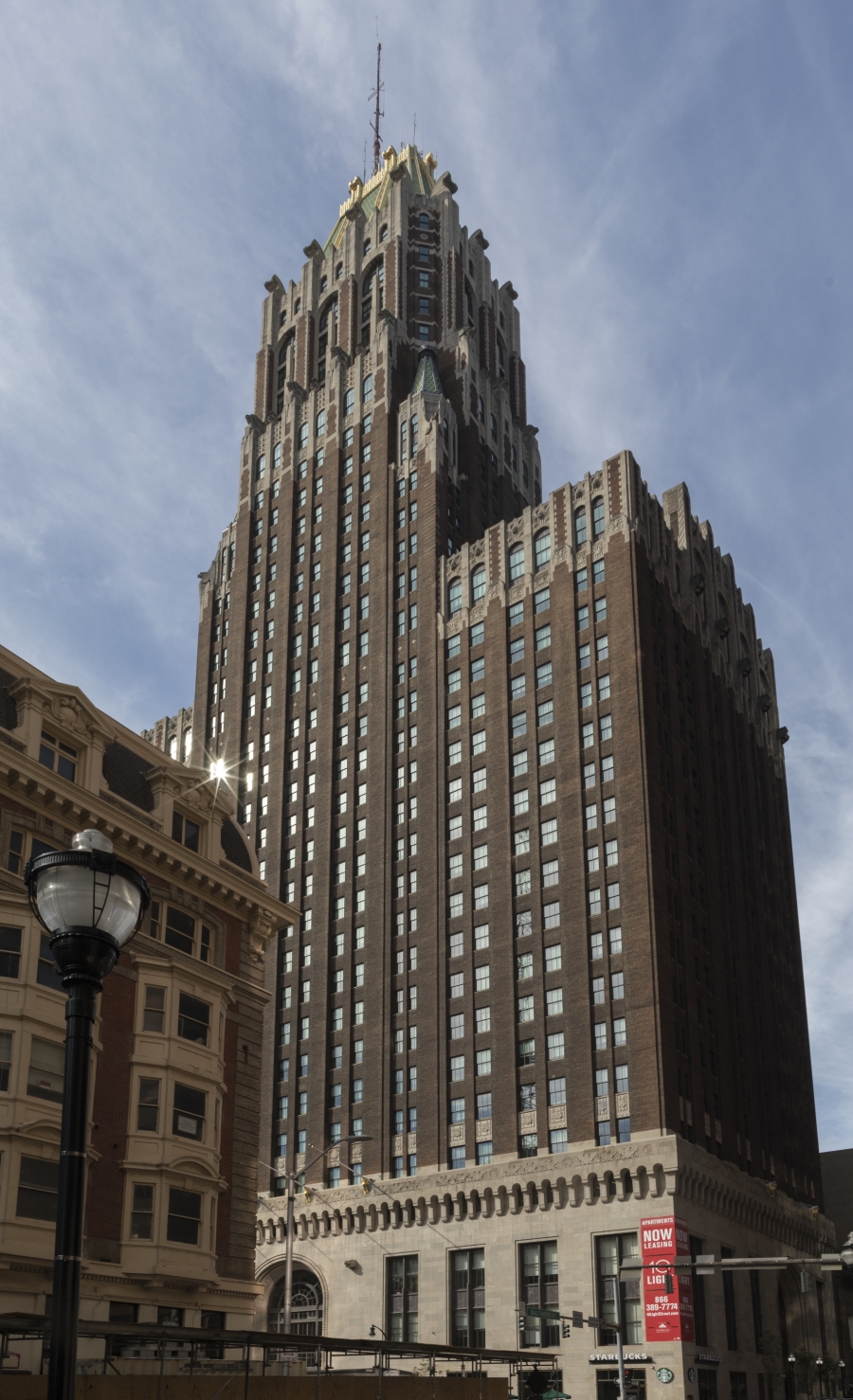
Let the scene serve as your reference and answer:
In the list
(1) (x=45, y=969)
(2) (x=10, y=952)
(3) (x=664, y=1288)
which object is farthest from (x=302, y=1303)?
(2) (x=10, y=952)

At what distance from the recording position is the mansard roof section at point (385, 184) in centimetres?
13088

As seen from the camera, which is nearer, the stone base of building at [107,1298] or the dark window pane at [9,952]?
the stone base of building at [107,1298]

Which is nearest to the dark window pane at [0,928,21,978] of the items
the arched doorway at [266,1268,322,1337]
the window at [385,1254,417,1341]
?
the window at [385,1254,417,1341]

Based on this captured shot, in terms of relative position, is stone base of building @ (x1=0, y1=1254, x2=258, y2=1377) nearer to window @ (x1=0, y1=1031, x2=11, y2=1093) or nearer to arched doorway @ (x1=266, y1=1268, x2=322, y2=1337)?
window @ (x1=0, y1=1031, x2=11, y2=1093)

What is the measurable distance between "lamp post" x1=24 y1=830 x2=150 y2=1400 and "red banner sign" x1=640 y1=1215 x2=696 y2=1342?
6258 centimetres

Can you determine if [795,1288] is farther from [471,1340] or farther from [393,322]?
[393,322]

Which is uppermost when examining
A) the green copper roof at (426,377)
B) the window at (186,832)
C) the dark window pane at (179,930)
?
the green copper roof at (426,377)

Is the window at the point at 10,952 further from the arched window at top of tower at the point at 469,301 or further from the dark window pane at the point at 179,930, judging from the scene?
the arched window at top of tower at the point at 469,301

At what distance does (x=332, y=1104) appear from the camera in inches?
3538

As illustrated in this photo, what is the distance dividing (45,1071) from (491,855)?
54.0 m

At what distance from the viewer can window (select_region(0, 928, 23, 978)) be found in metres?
36.7

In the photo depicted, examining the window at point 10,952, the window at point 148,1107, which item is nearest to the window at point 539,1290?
the window at point 148,1107

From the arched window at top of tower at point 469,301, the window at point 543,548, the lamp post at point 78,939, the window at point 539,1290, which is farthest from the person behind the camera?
the arched window at top of tower at point 469,301

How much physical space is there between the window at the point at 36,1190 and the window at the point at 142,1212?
314cm
